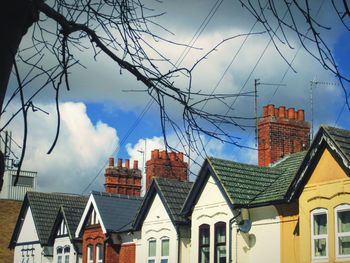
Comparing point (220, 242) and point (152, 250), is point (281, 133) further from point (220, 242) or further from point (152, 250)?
point (152, 250)

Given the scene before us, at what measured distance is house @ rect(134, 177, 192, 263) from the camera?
27.3 metres

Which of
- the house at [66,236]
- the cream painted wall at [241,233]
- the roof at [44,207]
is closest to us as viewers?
the cream painted wall at [241,233]

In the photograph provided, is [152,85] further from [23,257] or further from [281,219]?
[23,257]

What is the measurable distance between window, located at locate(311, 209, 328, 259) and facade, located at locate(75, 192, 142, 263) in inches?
455

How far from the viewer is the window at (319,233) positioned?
20.3 meters

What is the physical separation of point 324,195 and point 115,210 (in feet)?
50.3

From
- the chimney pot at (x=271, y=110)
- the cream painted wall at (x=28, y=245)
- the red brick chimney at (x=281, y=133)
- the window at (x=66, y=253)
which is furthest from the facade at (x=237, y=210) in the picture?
the cream painted wall at (x=28, y=245)

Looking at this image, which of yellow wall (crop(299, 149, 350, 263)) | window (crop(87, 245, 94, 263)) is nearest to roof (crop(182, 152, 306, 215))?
yellow wall (crop(299, 149, 350, 263))

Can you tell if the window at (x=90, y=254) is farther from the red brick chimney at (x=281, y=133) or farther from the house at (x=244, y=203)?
the red brick chimney at (x=281, y=133)

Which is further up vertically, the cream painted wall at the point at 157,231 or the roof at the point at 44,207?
the roof at the point at 44,207

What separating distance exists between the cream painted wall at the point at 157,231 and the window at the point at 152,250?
0.46 feet

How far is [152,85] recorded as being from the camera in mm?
4777

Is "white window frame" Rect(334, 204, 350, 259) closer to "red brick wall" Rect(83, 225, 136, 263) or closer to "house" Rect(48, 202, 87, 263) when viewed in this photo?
"red brick wall" Rect(83, 225, 136, 263)

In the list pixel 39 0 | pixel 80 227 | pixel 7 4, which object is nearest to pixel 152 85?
pixel 39 0
